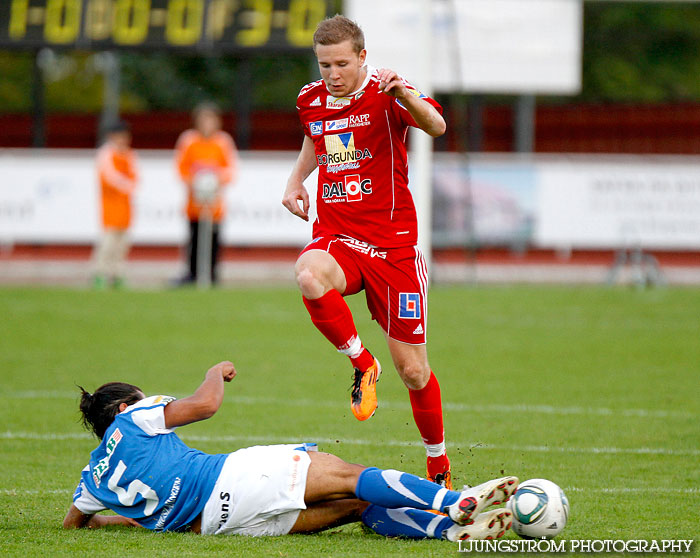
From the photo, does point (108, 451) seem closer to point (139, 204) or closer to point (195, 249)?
point (195, 249)

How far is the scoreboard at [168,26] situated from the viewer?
798 inches

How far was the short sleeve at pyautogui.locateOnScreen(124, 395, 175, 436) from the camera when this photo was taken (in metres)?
5.16

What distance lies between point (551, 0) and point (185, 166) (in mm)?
10306

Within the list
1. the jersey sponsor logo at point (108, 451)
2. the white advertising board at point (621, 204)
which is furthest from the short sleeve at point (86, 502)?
the white advertising board at point (621, 204)

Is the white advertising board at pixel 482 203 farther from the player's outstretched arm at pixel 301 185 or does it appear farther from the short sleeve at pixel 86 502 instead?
the short sleeve at pixel 86 502

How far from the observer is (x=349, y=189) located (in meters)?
6.14

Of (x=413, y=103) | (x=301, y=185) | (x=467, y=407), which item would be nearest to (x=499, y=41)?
(x=467, y=407)

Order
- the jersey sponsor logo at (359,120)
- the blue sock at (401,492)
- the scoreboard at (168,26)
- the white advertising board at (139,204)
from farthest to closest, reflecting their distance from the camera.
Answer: the white advertising board at (139,204) → the scoreboard at (168,26) → the jersey sponsor logo at (359,120) → the blue sock at (401,492)

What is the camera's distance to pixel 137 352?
1223 cm

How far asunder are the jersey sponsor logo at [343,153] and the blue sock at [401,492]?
1828mm

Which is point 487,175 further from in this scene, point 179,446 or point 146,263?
point 179,446

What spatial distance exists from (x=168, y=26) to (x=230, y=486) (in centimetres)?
1648

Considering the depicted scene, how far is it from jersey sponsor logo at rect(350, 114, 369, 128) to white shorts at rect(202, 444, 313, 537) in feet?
6.04

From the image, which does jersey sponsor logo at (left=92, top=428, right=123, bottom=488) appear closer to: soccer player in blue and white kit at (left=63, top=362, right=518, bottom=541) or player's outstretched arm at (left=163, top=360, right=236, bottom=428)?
soccer player in blue and white kit at (left=63, top=362, right=518, bottom=541)
